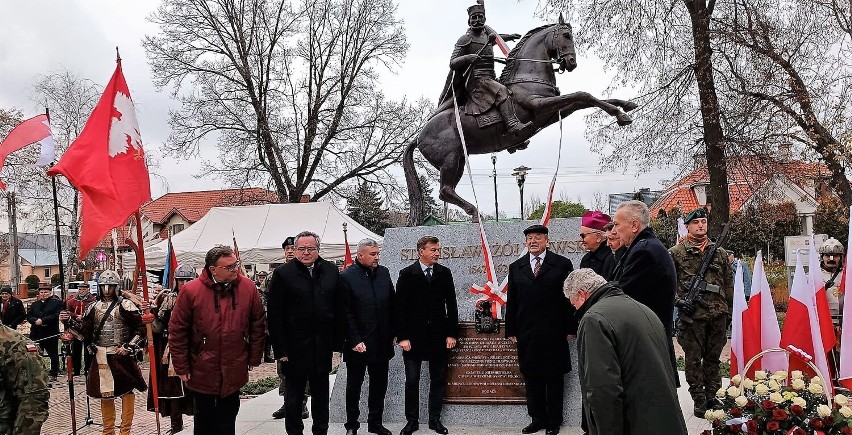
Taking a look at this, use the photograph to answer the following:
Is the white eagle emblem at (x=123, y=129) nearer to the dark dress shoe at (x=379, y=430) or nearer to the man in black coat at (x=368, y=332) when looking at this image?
the man in black coat at (x=368, y=332)

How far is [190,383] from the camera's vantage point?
5.53 meters

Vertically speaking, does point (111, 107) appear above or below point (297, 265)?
above

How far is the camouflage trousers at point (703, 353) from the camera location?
6.65 metres

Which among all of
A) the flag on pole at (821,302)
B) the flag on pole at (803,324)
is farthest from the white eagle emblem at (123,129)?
the flag on pole at (821,302)

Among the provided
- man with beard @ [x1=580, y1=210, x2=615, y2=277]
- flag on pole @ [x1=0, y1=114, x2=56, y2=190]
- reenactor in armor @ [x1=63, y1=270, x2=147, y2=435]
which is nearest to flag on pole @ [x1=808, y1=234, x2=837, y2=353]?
man with beard @ [x1=580, y1=210, x2=615, y2=277]

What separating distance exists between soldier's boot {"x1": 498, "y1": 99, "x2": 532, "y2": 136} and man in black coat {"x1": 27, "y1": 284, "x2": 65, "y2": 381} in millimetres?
11529

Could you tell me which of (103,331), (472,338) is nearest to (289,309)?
(472,338)

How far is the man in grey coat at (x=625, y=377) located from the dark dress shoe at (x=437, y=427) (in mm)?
3431

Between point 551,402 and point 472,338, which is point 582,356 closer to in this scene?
point 551,402

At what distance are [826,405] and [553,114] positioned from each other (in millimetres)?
4183

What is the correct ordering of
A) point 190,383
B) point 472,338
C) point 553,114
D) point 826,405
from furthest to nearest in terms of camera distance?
point 553,114 < point 472,338 < point 190,383 < point 826,405

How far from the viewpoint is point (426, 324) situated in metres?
6.60

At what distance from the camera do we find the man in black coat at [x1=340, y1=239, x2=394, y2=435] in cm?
650

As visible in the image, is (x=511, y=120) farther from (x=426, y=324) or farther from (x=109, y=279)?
(x=109, y=279)
